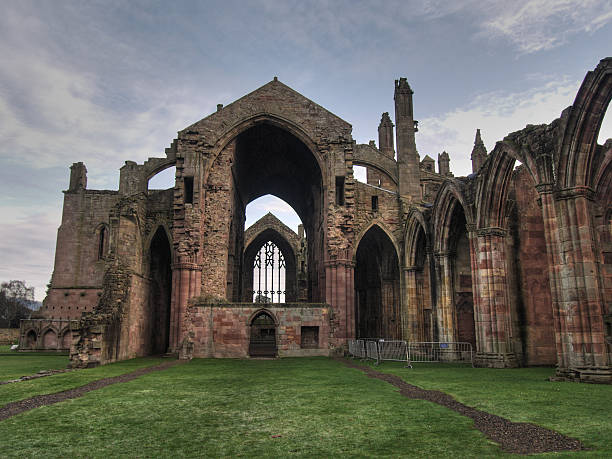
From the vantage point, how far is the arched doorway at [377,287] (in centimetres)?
2655

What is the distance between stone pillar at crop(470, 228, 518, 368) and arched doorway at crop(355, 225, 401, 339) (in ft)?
29.6

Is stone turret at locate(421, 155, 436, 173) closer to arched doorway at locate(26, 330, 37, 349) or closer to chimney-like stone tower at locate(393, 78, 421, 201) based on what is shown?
chimney-like stone tower at locate(393, 78, 421, 201)

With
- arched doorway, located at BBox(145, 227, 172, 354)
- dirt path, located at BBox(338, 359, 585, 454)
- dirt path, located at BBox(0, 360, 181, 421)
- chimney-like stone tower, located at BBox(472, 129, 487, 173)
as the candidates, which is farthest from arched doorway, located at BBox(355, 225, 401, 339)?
dirt path, located at BBox(338, 359, 585, 454)

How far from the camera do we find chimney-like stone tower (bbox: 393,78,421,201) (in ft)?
80.6

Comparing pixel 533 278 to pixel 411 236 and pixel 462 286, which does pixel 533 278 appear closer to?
pixel 462 286

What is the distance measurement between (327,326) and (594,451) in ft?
47.6

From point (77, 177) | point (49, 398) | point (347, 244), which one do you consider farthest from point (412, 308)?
point (77, 177)

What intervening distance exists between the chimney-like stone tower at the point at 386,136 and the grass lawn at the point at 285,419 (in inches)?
1076

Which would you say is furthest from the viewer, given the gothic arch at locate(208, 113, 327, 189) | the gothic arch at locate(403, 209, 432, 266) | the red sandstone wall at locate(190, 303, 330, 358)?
the gothic arch at locate(208, 113, 327, 189)

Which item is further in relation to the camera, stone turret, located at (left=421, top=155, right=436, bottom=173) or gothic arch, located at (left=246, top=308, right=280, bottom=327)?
stone turret, located at (left=421, top=155, right=436, bottom=173)

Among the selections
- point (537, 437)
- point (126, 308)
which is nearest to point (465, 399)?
point (537, 437)

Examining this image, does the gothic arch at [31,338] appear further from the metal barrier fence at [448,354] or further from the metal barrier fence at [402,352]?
the metal barrier fence at [448,354]

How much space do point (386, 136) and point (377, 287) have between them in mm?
12565

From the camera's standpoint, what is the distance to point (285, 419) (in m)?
6.03
